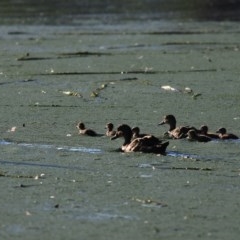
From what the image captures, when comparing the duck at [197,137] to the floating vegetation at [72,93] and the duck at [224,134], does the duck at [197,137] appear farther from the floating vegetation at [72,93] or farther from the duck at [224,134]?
the floating vegetation at [72,93]

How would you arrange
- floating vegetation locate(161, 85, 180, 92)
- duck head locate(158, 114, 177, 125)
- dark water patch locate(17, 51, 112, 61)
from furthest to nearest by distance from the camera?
dark water patch locate(17, 51, 112, 61) < floating vegetation locate(161, 85, 180, 92) < duck head locate(158, 114, 177, 125)

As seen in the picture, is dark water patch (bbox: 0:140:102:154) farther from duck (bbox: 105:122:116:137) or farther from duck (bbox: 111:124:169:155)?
duck (bbox: 105:122:116:137)

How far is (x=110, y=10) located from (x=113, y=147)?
22737 millimetres

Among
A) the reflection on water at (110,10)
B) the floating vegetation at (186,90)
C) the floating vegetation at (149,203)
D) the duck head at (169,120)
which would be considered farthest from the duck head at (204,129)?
the reflection on water at (110,10)

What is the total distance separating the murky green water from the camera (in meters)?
7.18

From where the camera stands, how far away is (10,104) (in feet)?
40.5

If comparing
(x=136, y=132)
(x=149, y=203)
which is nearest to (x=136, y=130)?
(x=136, y=132)

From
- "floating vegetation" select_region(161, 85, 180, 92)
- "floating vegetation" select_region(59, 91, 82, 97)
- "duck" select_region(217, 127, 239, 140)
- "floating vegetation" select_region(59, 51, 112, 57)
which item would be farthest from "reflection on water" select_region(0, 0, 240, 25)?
"duck" select_region(217, 127, 239, 140)

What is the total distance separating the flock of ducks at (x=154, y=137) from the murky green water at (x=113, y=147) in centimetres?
9

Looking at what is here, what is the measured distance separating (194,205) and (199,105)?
4.58 metres

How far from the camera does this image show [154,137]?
31.2 ft

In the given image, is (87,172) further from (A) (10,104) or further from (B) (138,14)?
(B) (138,14)

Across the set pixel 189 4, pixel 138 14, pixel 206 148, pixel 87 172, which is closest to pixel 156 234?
pixel 87 172

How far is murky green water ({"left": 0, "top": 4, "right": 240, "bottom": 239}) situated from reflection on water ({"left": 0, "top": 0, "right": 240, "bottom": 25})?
8.42 meters
